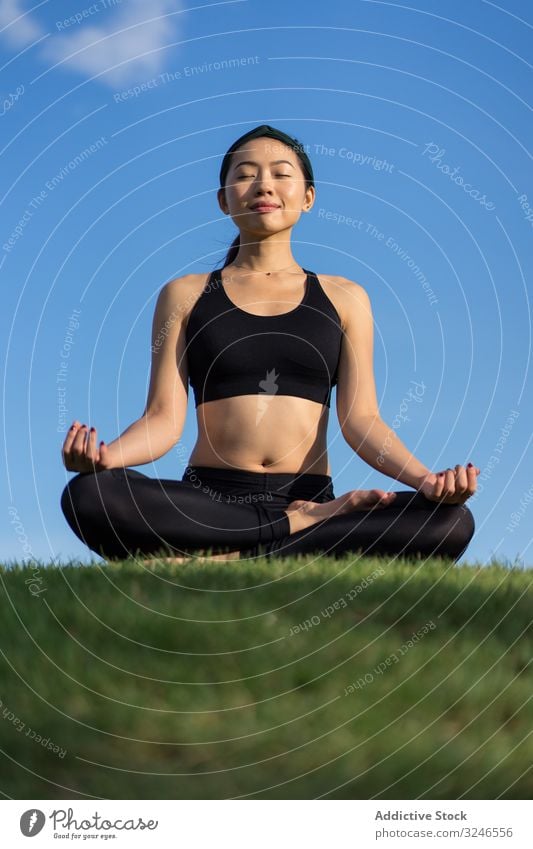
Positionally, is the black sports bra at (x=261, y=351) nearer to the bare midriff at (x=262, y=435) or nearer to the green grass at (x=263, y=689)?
the bare midriff at (x=262, y=435)

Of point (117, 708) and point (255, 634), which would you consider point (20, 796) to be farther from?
point (255, 634)

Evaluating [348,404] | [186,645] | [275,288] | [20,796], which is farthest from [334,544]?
[20,796]

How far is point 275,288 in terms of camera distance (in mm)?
8695

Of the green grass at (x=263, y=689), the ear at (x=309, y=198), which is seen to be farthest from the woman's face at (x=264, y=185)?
the green grass at (x=263, y=689)

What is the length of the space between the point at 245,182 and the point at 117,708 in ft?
16.9

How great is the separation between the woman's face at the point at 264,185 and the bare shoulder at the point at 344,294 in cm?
73

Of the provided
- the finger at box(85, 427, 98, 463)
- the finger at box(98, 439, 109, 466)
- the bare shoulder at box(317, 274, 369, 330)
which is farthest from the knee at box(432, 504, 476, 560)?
the finger at box(85, 427, 98, 463)

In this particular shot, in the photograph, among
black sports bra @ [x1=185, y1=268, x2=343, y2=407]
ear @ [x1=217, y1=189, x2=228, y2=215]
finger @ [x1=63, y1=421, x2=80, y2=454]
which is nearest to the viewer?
finger @ [x1=63, y1=421, x2=80, y2=454]

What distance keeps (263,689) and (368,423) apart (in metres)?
3.89

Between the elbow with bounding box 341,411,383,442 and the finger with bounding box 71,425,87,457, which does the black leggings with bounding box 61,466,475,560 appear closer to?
the finger with bounding box 71,425,87,457

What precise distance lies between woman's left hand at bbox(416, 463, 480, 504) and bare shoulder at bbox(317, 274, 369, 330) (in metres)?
1.99

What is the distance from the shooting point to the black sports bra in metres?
8.23

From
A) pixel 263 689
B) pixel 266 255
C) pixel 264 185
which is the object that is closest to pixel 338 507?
pixel 266 255

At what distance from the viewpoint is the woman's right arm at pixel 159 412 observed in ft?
22.6
